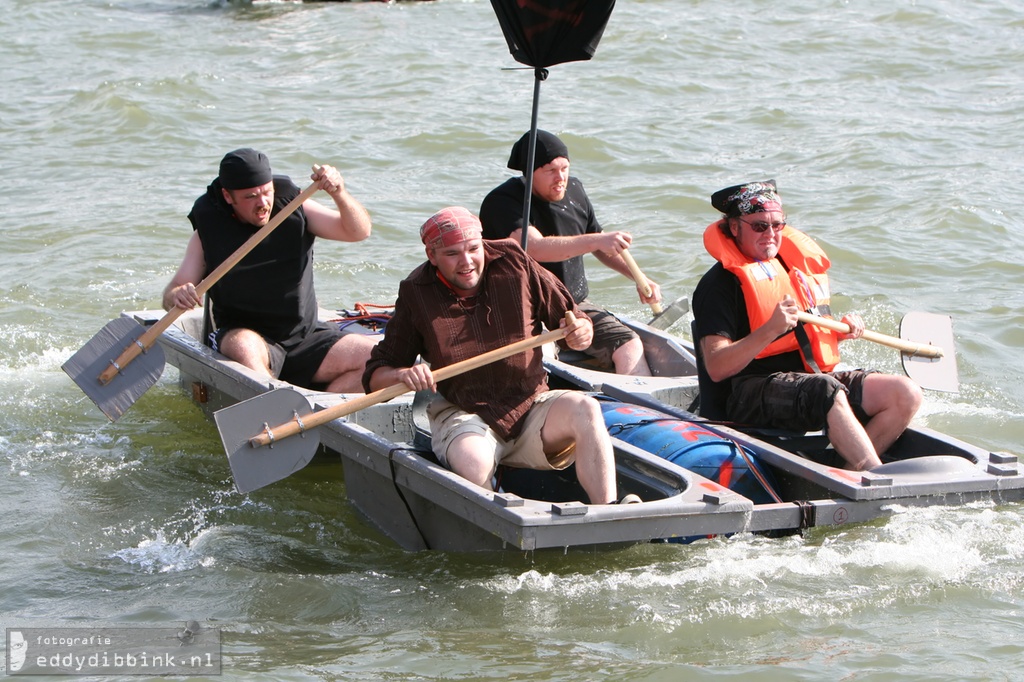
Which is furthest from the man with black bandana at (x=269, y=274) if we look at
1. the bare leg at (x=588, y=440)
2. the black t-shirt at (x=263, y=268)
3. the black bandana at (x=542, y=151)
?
the bare leg at (x=588, y=440)

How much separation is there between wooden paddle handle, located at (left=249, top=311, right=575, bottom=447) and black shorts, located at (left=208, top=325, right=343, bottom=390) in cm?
131

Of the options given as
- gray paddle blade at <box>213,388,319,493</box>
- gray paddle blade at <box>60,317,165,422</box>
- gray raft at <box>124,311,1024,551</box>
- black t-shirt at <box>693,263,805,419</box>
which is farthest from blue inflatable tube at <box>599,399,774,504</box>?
gray paddle blade at <box>60,317,165,422</box>

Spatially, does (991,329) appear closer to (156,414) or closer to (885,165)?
(885,165)

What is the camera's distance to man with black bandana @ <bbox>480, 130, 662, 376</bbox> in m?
6.86

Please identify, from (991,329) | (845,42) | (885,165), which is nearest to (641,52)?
(845,42)

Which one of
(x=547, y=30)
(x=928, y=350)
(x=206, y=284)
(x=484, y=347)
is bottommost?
(x=928, y=350)

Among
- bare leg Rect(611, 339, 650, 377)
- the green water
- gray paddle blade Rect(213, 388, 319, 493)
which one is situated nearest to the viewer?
the green water

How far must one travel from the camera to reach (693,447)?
5578 mm

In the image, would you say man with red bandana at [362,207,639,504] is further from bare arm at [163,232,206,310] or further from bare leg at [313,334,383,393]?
bare arm at [163,232,206,310]

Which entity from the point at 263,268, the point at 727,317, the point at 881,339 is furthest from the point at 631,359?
the point at 263,268

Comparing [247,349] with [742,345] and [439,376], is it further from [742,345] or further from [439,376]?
[742,345]

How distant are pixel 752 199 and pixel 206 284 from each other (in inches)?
95.2

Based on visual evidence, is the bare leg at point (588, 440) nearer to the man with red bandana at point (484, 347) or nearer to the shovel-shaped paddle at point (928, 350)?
the man with red bandana at point (484, 347)

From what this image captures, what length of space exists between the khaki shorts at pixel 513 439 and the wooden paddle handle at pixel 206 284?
1.30 metres
